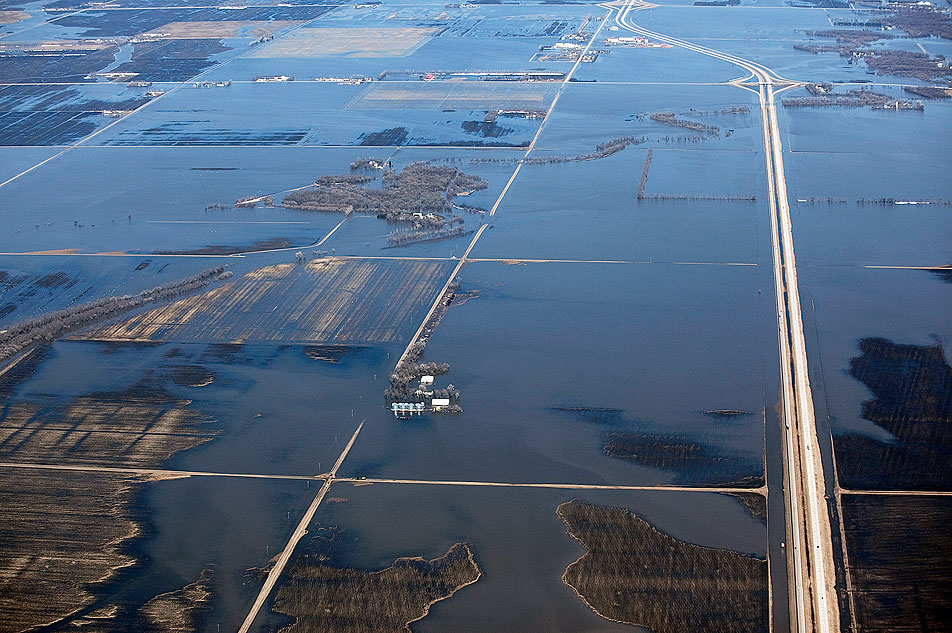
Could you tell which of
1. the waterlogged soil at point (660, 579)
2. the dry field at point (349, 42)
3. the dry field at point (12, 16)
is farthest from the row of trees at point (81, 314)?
the dry field at point (12, 16)

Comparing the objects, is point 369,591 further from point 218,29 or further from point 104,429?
point 218,29

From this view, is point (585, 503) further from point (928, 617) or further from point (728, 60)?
point (728, 60)

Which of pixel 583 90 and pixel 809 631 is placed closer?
pixel 809 631

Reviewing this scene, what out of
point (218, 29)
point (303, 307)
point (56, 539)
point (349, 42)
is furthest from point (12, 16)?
point (56, 539)

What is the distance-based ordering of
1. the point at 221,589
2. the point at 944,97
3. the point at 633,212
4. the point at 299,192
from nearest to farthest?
the point at 221,589, the point at 633,212, the point at 299,192, the point at 944,97

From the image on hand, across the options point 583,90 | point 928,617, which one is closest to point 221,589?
point 928,617

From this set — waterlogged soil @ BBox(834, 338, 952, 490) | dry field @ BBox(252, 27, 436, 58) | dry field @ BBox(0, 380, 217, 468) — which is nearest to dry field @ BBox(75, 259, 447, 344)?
dry field @ BBox(0, 380, 217, 468)

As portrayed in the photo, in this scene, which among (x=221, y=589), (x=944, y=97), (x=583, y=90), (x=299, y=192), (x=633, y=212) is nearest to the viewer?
(x=221, y=589)
